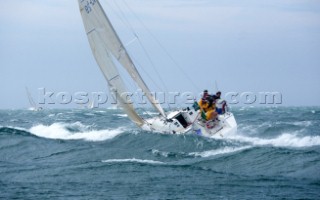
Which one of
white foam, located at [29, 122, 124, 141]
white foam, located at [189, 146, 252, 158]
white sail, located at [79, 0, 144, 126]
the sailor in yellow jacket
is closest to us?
white foam, located at [189, 146, 252, 158]

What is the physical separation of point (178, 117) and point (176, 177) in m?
10.3

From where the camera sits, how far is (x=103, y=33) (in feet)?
78.4

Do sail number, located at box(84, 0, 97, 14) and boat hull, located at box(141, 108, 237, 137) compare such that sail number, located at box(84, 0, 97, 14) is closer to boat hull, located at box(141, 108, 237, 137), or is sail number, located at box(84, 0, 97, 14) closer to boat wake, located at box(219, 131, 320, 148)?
boat hull, located at box(141, 108, 237, 137)

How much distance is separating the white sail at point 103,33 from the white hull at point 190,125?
2.16 ft

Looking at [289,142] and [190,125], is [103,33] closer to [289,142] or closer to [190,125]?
[190,125]

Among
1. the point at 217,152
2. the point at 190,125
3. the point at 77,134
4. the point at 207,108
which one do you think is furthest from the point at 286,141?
the point at 77,134

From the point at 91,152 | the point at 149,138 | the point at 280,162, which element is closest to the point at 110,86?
the point at 149,138

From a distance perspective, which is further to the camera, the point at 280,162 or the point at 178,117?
the point at 178,117

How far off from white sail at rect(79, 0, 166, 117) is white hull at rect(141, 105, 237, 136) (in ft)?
2.16

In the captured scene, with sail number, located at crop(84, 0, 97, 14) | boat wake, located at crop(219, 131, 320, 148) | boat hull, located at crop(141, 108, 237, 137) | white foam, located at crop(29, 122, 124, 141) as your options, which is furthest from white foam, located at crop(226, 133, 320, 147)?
sail number, located at crop(84, 0, 97, 14)

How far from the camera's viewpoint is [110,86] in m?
24.0

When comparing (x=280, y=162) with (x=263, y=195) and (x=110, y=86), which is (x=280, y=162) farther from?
(x=110, y=86)

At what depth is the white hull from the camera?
23.1m

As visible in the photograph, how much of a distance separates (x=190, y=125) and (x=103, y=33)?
5.62 metres
